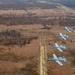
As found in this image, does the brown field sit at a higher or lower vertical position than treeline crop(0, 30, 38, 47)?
higher

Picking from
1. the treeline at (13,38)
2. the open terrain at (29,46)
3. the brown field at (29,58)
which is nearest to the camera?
the brown field at (29,58)

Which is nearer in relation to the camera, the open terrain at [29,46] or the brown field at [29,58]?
the brown field at [29,58]

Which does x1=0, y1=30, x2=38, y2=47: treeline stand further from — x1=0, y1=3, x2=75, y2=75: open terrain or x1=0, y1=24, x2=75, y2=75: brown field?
x1=0, y1=24, x2=75, y2=75: brown field

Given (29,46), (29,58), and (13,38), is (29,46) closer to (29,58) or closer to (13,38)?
(13,38)

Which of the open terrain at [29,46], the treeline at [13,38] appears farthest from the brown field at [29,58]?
the treeline at [13,38]

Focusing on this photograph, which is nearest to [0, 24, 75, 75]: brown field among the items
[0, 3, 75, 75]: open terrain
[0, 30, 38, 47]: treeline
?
[0, 3, 75, 75]: open terrain

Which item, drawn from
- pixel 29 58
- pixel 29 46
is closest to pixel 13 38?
pixel 29 46

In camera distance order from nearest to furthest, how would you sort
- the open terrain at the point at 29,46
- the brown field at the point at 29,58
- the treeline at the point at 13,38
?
the brown field at the point at 29,58 → the open terrain at the point at 29,46 → the treeline at the point at 13,38

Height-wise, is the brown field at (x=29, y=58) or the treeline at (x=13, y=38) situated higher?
the brown field at (x=29, y=58)

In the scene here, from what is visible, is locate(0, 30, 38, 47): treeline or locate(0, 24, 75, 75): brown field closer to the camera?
locate(0, 24, 75, 75): brown field

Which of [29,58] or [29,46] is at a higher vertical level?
[29,58]

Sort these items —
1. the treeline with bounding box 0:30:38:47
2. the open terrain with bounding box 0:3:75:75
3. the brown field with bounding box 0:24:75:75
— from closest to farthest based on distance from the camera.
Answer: the brown field with bounding box 0:24:75:75
the open terrain with bounding box 0:3:75:75
the treeline with bounding box 0:30:38:47

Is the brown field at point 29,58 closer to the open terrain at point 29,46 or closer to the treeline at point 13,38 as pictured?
the open terrain at point 29,46
